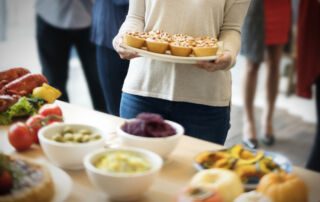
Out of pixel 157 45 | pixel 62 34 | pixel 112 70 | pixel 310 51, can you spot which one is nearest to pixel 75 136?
pixel 157 45

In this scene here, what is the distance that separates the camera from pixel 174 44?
4.56 ft

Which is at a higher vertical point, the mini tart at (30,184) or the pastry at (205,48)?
the pastry at (205,48)

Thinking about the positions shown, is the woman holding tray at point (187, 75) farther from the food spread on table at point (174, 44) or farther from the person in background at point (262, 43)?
the person in background at point (262, 43)

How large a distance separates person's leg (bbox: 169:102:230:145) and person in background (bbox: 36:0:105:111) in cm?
134

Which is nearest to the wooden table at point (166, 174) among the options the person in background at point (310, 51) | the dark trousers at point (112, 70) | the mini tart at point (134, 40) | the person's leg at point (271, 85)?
the mini tart at point (134, 40)

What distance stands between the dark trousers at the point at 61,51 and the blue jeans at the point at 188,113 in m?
1.25

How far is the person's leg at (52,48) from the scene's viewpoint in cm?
266

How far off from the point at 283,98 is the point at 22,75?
9.28 feet

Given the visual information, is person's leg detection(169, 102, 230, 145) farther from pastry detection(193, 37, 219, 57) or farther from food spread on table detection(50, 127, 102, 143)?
food spread on table detection(50, 127, 102, 143)

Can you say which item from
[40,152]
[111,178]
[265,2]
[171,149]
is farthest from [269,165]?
[265,2]

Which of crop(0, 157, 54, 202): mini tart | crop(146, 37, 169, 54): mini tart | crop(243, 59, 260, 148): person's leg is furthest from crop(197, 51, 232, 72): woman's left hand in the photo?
crop(243, 59, 260, 148): person's leg

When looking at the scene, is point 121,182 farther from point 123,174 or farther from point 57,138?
point 57,138

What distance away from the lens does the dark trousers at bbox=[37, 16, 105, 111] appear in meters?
2.67

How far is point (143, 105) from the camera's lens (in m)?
1.50
